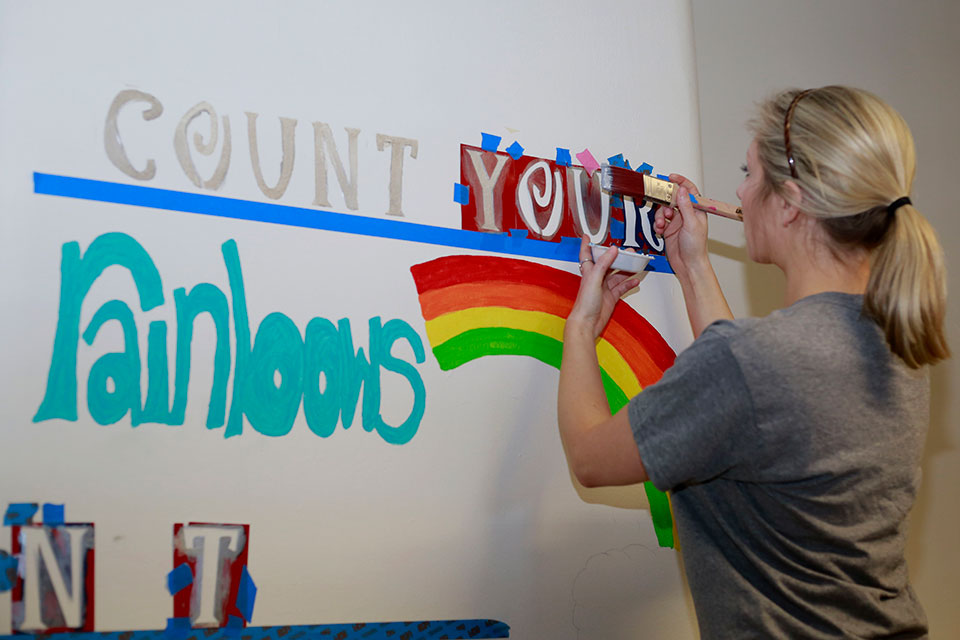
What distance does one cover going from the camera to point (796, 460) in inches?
25.8

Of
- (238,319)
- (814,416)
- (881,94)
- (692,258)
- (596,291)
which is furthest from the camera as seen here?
(881,94)

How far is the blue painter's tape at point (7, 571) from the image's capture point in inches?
25.6

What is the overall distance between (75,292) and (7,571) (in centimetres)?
26

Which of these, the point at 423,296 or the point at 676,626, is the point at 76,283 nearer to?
the point at 423,296

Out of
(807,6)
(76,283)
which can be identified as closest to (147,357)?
(76,283)

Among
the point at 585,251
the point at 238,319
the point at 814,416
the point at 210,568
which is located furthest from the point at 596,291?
the point at 210,568

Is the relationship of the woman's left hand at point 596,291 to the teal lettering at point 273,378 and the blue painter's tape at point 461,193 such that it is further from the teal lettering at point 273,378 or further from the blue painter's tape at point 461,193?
the teal lettering at point 273,378

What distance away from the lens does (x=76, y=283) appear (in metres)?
0.69

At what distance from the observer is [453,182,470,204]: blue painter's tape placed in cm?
88

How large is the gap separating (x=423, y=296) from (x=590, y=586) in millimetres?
422

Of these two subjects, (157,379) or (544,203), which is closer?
(157,379)

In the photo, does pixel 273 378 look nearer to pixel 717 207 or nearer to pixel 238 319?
pixel 238 319

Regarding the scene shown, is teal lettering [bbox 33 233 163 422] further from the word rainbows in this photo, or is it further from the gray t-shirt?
the gray t-shirt

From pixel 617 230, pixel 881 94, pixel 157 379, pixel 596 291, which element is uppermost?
pixel 881 94
